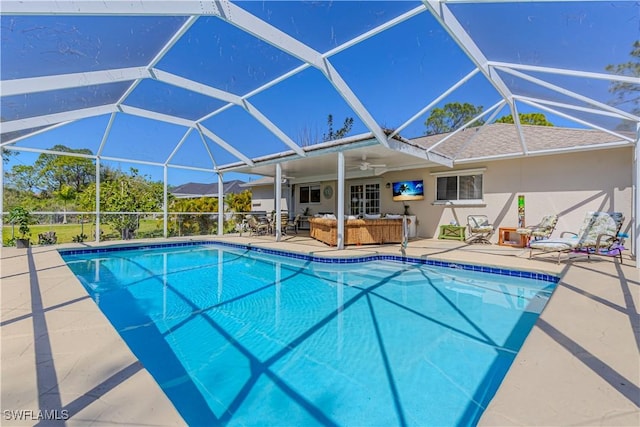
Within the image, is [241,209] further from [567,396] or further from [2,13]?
[567,396]

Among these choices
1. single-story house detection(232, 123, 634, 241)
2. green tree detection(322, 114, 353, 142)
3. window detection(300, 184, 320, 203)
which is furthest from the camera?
window detection(300, 184, 320, 203)

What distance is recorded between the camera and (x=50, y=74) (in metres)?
5.21

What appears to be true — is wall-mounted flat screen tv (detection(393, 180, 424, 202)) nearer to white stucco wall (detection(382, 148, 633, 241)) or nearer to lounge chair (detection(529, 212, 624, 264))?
white stucco wall (detection(382, 148, 633, 241))

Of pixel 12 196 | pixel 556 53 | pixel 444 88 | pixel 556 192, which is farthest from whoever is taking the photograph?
pixel 12 196

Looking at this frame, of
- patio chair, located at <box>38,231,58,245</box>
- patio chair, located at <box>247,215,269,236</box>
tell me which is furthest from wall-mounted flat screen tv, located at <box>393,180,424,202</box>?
patio chair, located at <box>38,231,58,245</box>

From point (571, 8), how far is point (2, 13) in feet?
21.4

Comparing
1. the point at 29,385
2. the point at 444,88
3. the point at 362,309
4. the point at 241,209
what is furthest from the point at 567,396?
the point at 241,209

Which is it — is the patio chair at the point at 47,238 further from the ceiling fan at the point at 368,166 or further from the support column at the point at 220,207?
the ceiling fan at the point at 368,166

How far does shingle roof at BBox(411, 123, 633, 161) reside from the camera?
28.7 feet

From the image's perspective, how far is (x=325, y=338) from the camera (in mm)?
3816

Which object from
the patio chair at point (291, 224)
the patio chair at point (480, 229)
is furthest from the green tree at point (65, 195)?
the patio chair at point (480, 229)

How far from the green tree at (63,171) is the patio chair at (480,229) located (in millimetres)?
22590

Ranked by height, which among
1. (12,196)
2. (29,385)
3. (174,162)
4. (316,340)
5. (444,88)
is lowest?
(316,340)

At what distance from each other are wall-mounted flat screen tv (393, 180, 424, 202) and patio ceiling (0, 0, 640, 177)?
1.99 metres
